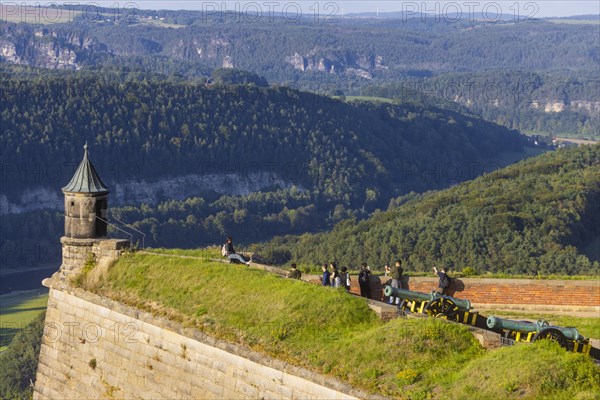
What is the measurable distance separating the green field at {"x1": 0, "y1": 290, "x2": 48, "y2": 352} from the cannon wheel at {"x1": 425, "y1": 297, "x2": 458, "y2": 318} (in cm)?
7377

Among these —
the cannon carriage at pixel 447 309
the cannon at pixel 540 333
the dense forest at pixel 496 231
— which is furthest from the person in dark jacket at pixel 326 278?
the dense forest at pixel 496 231

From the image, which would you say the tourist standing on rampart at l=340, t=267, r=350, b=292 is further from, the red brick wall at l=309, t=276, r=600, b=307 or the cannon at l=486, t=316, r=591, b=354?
the cannon at l=486, t=316, r=591, b=354

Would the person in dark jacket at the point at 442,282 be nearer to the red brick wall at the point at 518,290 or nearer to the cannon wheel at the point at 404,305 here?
the red brick wall at the point at 518,290

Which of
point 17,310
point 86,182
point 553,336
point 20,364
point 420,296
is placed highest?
point 86,182

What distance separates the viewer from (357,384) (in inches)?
763

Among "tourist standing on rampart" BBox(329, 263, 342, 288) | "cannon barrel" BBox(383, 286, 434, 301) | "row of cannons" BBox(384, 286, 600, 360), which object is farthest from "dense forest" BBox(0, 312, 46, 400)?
"row of cannons" BBox(384, 286, 600, 360)

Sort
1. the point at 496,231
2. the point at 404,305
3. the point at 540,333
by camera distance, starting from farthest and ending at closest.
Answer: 1. the point at 496,231
2. the point at 404,305
3. the point at 540,333

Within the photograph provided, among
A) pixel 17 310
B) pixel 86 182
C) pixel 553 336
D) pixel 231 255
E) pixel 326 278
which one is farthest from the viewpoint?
pixel 17 310

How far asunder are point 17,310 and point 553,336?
100 m

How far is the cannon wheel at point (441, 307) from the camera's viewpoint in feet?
74.2

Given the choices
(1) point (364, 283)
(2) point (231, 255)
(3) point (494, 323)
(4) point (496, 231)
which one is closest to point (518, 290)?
(1) point (364, 283)

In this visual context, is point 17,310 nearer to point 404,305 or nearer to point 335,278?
point 335,278

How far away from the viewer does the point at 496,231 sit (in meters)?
79.8

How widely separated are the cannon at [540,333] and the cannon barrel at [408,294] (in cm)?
189
